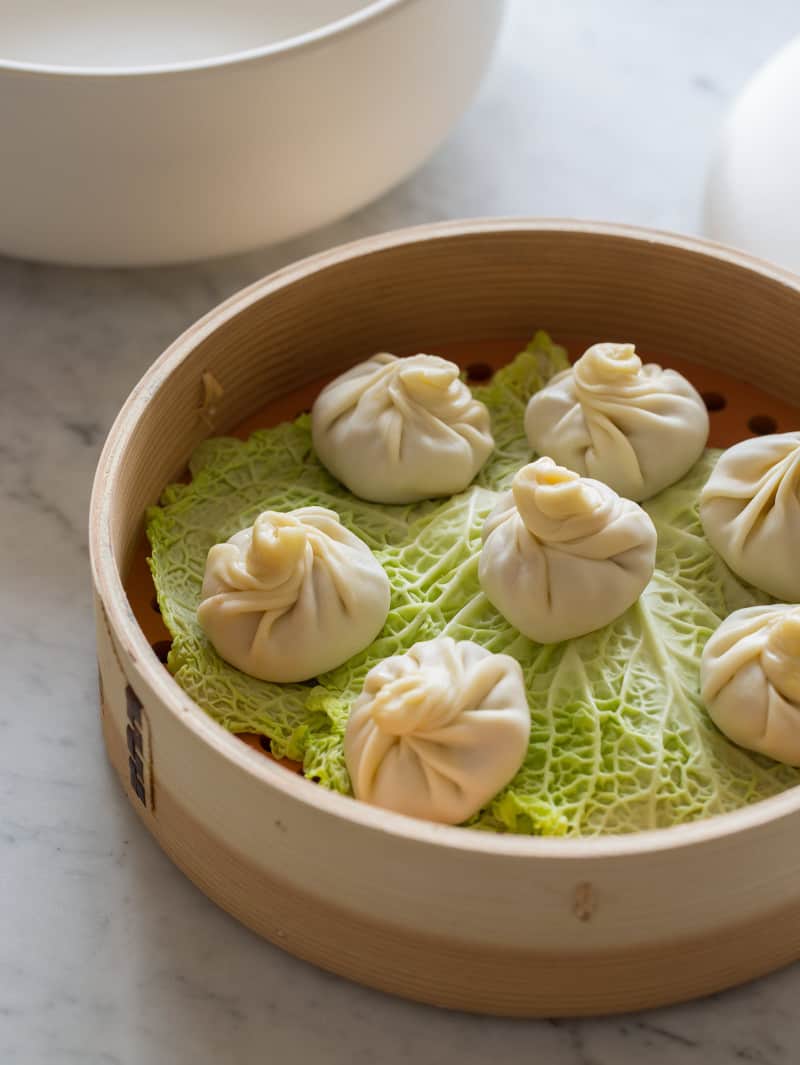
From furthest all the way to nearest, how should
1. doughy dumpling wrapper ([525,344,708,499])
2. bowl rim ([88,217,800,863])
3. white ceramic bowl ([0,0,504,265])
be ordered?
white ceramic bowl ([0,0,504,265]), doughy dumpling wrapper ([525,344,708,499]), bowl rim ([88,217,800,863])

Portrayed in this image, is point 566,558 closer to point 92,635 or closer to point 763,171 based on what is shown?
point 92,635

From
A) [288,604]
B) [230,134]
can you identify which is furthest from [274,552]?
[230,134]

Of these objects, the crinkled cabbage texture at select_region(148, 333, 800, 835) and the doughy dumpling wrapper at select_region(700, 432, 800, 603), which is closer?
the crinkled cabbage texture at select_region(148, 333, 800, 835)

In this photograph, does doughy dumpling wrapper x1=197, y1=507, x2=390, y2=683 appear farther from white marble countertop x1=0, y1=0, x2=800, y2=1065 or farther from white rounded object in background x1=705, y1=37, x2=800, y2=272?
white rounded object in background x1=705, y1=37, x2=800, y2=272

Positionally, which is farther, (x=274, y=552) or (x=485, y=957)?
(x=274, y=552)

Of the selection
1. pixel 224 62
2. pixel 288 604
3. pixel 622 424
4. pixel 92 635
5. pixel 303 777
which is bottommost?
pixel 92 635

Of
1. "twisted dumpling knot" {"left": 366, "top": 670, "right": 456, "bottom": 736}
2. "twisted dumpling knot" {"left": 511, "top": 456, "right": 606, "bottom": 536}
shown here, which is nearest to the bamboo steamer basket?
"twisted dumpling knot" {"left": 366, "top": 670, "right": 456, "bottom": 736}

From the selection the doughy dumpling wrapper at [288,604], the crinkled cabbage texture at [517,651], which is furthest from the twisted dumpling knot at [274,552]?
the crinkled cabbage texture at [517,651]

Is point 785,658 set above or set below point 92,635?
above

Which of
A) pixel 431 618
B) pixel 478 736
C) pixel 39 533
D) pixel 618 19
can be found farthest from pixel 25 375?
pixel 618 19
